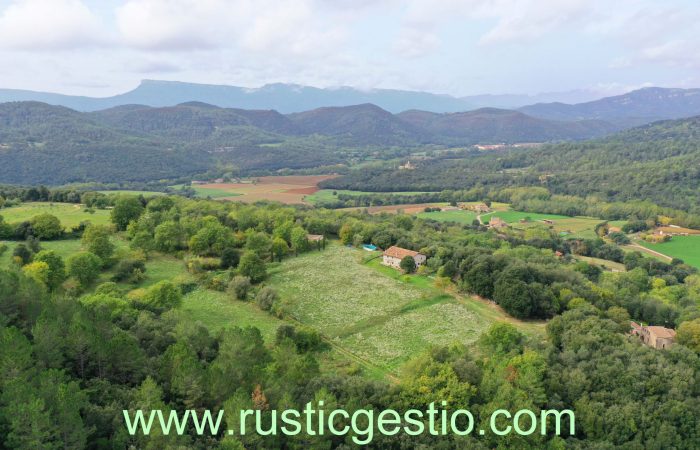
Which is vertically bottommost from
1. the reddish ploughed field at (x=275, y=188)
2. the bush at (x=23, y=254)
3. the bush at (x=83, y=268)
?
the reddish ploughed field at (x=275, y=188)

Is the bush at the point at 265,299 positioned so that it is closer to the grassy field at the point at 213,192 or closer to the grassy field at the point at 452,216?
the grassy field at the point at 452,216

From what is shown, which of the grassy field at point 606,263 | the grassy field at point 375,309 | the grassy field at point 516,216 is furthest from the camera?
the grassy field at point 516,216

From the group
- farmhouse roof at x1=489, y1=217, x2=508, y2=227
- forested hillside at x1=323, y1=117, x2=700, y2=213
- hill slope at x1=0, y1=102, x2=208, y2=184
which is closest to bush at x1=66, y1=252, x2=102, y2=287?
farmhouse roof at x1=489, y1=217, x2=508, y2=227

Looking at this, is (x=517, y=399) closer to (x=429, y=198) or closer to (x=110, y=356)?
(x=110, y=356)

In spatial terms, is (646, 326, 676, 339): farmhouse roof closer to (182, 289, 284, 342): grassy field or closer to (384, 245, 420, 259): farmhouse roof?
(384, 245, 420, 259): farmhouse roof

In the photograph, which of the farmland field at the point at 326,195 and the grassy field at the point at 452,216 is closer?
the grassy field at the point at 452,216

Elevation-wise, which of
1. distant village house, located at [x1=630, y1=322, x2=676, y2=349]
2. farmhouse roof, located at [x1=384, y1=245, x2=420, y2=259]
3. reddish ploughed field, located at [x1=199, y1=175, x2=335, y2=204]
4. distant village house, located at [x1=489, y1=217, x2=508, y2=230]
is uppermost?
farmhouse roof, located at [x1=384, y1=245, x2=420, y2=259]

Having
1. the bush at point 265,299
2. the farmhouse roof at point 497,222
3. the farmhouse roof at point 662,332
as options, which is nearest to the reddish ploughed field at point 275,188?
the farmhouse roof at point 497,222
